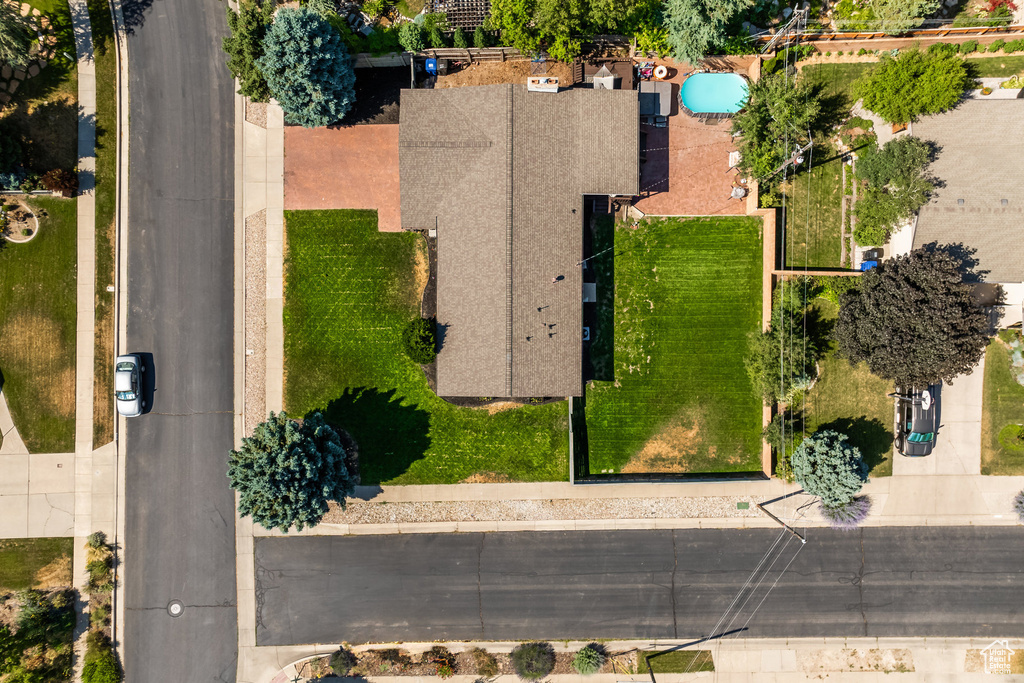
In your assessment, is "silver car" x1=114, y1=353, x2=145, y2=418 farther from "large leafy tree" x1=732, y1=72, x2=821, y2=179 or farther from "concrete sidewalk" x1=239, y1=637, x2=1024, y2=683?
"large leafy tree" x1=732, y1=72, x2=821, y2=179

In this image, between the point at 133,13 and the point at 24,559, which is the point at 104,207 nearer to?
the point at 133,13

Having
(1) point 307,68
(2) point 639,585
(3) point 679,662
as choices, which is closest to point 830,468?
(2) point 639,585

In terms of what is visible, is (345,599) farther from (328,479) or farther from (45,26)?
(45,26)

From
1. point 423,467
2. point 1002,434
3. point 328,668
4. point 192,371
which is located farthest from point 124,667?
point 1002,434

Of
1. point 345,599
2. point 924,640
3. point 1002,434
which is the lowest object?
point 924,640

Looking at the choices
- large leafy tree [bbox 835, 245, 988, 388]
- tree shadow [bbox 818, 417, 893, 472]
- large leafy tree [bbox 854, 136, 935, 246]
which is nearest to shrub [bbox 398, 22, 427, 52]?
large leafy tree [bbox 854, 136, 935, 246]

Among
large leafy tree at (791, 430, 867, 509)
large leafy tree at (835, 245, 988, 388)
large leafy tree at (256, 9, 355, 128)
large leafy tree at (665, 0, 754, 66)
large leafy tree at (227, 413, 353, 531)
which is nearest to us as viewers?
large leafy tree at (835, 245, 988, 388)
